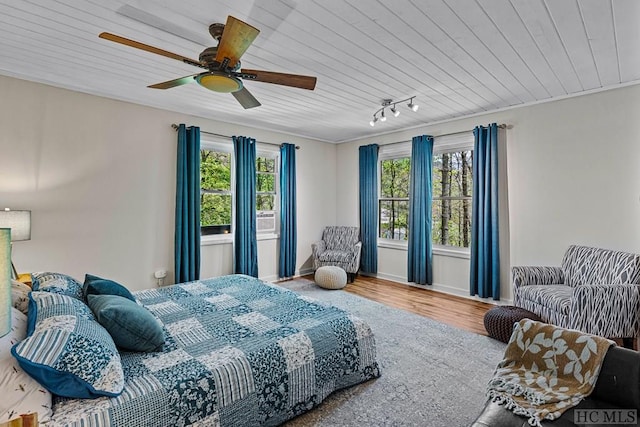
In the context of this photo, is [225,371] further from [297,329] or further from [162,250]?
[162,250]

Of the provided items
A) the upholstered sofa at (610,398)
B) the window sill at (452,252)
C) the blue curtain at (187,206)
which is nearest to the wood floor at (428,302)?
the window sill at (452,252)

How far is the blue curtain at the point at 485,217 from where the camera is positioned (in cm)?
418

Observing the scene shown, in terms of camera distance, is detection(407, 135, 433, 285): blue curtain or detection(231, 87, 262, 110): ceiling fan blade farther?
detection(407, 135, 433, 285): blue curtain

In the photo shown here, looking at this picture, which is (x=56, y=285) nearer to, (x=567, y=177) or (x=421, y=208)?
(x=421, y=208)

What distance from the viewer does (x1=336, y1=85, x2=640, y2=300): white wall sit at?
10.9 feet

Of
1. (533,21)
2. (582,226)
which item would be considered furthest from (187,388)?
(582,226)

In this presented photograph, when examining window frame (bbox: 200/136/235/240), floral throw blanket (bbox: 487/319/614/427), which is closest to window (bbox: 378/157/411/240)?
window frame (bbox: 200/136/235/240)

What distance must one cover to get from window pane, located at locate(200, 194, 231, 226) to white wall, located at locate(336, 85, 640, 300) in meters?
3.62

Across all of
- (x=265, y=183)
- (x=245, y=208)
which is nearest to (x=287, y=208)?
(x=265, y=183)

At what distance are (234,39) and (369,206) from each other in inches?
170

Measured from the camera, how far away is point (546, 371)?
1624 millimetres

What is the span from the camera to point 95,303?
76.4 inches

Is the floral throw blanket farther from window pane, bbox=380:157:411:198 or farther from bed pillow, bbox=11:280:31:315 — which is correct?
window pane, bbox=380:157:411:198

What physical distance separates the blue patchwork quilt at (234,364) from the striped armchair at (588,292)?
1.82 m
